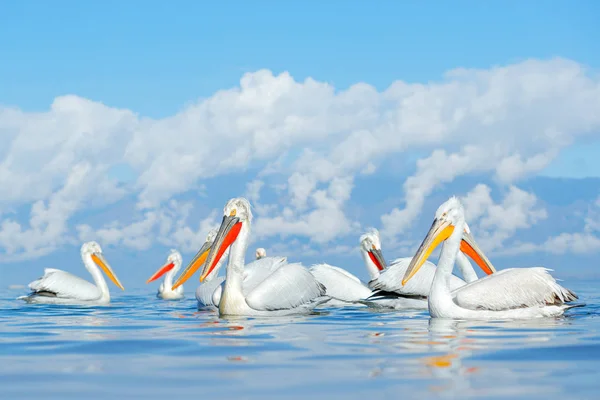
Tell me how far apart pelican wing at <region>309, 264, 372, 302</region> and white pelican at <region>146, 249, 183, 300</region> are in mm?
6600

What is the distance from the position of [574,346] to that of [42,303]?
35.4 feet

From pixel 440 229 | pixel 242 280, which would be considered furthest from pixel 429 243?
pixel 242 280

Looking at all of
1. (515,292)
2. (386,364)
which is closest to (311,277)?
(515,292)

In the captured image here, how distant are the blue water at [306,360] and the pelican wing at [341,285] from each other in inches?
132

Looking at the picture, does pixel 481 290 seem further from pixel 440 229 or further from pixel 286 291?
pixel 286 291

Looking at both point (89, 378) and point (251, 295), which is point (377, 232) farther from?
point (89, 378)

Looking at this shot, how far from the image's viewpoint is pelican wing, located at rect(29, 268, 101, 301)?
15.0 m

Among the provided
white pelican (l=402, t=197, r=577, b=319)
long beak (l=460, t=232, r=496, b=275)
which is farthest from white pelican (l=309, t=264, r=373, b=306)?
white pelican (l=402, t=197, r=577, b=319)

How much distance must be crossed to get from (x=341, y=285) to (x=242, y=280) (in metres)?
2.44

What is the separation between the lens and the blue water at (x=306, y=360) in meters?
4.48

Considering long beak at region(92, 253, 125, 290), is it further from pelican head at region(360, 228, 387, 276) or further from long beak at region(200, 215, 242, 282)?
long beak at region(200, 215, 242, 282)

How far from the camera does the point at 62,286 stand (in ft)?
49.2

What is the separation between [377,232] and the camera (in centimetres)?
1523

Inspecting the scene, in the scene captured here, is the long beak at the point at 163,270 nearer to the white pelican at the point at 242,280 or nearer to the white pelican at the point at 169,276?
the white pelican at the point at 169,276
